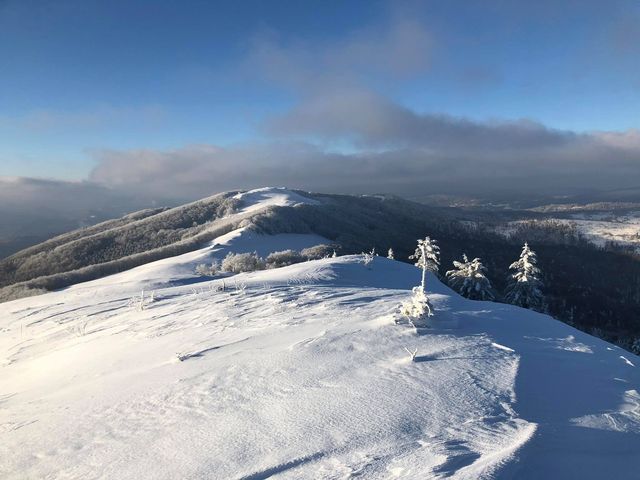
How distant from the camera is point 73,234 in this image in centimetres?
6750

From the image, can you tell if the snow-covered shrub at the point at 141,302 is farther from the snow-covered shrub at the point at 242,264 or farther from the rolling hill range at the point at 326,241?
the rolling hill range at the point at 326,241

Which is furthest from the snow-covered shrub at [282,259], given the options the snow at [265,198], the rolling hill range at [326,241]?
the snow at [265,198]

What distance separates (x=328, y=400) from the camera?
4.66m

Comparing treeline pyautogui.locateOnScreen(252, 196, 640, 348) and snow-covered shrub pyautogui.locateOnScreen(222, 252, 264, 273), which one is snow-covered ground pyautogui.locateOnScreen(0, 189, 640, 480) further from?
treeline pyautogui.locateOnScreen(252, 196, 640, 348)

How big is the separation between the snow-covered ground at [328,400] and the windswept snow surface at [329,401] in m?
0.02

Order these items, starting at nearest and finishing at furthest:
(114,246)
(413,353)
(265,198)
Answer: (413,353), (114,246), (265,198)

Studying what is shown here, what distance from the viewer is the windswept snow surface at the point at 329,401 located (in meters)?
3.63

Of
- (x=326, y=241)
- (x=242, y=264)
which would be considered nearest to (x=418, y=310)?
(x=242, y=264)

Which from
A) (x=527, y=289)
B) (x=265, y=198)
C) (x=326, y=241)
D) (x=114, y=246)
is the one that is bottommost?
(x=527, y=289)

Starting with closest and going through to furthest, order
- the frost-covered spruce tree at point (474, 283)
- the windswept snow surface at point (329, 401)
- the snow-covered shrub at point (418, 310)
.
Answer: the windswept snow surface at point (329, 401) → the snow-covered shrub at point (418, 310) → the frost-covered spruce tree at point (474, 283)

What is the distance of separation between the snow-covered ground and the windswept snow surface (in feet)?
0.07

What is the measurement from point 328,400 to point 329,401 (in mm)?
26

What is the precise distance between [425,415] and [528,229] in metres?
177

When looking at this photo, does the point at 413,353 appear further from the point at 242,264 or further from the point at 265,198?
the point at 265,198
